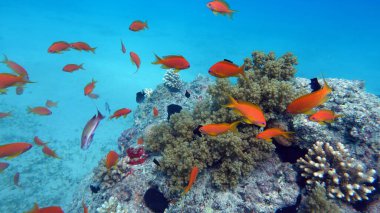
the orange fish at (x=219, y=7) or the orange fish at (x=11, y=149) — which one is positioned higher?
the orange fish at (x=219, y=7)

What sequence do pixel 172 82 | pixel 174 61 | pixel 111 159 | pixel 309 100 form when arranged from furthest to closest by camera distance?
pixel 172 82 → pixel 111 159 → pixel 174 61 → pixel 309 100

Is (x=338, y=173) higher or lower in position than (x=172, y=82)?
higher

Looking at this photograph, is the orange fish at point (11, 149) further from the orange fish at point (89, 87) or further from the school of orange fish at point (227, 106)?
the orange fish at point (89, 87)

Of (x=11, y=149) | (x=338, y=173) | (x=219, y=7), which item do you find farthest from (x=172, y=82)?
(x=338, y=173)

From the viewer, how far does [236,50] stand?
135 ft

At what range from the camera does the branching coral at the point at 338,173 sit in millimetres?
4410

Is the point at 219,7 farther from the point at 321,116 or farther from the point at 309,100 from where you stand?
the point at 309,100

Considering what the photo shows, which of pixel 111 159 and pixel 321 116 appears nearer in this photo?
pixel 321 116

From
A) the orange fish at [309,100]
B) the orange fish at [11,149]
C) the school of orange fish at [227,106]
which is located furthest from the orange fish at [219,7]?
the orange fish at [11,149]

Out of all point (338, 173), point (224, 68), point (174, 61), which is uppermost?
point (224, 68)

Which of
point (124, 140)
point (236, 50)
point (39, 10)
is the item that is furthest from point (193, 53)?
point (39, 10)

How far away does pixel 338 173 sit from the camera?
4.62 metres

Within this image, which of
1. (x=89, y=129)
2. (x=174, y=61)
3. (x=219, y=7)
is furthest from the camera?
(x=219, y=7)

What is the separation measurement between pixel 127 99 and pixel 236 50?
22785 mm
